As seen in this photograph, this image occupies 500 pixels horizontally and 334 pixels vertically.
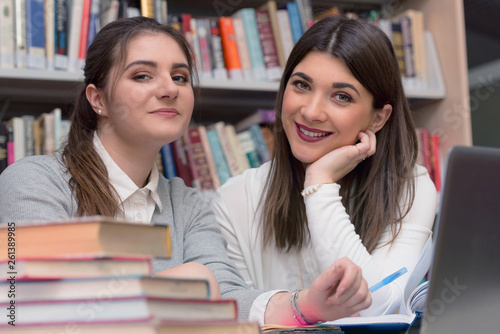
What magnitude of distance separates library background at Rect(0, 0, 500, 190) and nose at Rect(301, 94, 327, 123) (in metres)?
0.42

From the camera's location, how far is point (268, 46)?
203cm

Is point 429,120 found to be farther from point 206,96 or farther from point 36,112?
point 36,112

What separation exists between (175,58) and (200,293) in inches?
33.1

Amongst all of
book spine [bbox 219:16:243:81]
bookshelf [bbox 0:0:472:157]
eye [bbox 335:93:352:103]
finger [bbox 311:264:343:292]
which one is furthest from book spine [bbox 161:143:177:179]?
finger [bbox 311:264:343:292]

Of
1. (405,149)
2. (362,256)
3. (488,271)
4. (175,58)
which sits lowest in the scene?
(362,256)

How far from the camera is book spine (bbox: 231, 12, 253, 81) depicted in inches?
78.0

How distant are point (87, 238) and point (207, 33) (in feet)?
5.10

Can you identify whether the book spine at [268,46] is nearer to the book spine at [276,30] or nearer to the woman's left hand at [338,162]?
the book spine at [276,30]

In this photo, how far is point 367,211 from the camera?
141 cm

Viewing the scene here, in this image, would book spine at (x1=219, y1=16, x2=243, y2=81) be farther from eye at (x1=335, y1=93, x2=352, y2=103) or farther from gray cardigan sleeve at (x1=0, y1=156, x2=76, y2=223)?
gray cardigan sleeve at (x1=0, y1=156, x2=76, y2=223)

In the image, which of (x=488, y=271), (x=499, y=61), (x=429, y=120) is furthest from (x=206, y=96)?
(x=499, y=61)

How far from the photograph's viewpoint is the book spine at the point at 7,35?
63.9 inches

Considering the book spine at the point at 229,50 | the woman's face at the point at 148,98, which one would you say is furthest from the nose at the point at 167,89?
the book spine at the point at 229,50

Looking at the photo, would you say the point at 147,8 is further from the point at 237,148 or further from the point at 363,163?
the point at 363,163
